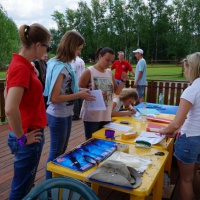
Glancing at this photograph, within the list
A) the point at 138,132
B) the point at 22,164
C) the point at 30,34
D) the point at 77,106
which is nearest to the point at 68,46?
the point at 30,34

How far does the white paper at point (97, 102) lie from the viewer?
2.20m

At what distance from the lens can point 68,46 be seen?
1.87 metres

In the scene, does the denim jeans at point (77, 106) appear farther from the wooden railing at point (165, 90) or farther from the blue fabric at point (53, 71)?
the wooden railing at point (165, 90)

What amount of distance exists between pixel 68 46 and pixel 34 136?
0.84 m

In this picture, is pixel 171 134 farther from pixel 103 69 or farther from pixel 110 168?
pixel 103 69

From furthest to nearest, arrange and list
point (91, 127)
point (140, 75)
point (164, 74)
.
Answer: point (164, 74), point (140, 75), point (91, 127)

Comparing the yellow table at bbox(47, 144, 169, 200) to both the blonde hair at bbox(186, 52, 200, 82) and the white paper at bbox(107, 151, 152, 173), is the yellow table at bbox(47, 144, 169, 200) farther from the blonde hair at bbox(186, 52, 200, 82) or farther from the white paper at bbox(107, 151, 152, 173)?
the blonde hair at bbox(186, 52, 200, 82)

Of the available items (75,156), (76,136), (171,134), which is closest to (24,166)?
(75,156)

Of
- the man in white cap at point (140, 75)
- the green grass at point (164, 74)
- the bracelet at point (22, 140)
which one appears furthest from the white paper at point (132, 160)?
the green grass at point (164, 74)

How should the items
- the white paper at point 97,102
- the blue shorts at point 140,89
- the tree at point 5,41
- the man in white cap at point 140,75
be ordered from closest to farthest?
1. the white paper at point 97,102
2. the man in white cap at point 140,75
3. the blue shorts at point 140,89
4. the tree at point 5,41

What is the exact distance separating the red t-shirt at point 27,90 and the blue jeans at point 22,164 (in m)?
0.11

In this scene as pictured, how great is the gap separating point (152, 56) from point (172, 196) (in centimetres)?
3545

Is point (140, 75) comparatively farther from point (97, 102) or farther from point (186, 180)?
point (186, 180)

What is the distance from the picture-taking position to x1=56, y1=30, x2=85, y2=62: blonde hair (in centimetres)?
187
